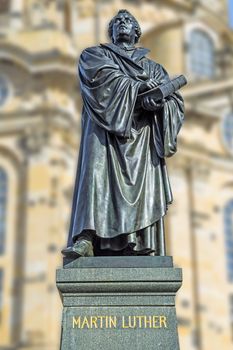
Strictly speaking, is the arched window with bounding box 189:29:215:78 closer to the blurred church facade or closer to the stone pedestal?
the blurred church facade

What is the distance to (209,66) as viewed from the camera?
35.1 m

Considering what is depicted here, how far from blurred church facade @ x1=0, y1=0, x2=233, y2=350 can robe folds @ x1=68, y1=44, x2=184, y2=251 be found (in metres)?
17.4

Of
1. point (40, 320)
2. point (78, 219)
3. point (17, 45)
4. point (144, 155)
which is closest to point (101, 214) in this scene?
point (78, 219)

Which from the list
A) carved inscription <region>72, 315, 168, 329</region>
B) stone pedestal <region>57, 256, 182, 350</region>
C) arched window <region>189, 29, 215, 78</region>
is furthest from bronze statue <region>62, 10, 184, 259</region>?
arched window <region>189, 29, 215, 78</region>

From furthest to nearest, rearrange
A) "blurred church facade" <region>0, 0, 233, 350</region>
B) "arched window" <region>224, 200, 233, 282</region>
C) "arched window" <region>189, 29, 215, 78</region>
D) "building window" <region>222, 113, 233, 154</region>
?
1. "arched window" <region>189, 29, 215, 78</region>
2. "building window" <region>222, 113, 233, 154</region>
3. "arched window" <region>224, 200, 233, 282</region>
4. "blurred church facade" <region>0, 0, 233, 350</region>

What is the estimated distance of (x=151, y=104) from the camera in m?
6.62

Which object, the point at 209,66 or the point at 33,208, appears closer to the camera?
→ the point at 33,208

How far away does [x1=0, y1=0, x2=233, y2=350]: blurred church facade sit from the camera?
80.3ft

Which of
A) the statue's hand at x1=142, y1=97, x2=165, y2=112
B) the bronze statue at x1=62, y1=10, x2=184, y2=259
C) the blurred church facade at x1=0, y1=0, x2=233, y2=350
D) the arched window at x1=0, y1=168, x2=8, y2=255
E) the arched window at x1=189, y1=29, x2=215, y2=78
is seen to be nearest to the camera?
the bronze statue at x1=62, y1=10, x2=184, y2=259

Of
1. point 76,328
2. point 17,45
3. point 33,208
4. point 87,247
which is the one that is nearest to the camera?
point 76,328

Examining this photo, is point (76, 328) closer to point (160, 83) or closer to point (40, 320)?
point (160, 83)

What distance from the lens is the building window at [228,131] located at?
3095 centimetres

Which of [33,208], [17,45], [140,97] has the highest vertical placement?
[17,45]

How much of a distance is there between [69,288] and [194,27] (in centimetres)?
3069
